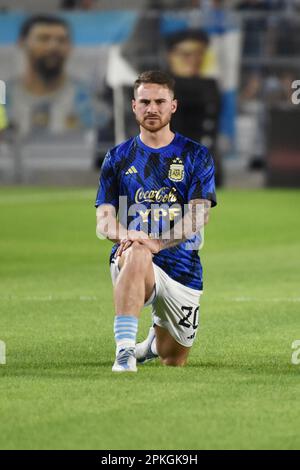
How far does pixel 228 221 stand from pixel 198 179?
1468cm

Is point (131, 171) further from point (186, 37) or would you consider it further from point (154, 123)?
point (186, 37)

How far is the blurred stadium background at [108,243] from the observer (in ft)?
23.4

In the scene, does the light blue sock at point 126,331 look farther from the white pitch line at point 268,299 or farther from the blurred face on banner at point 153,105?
the white pitch line at point 268,299

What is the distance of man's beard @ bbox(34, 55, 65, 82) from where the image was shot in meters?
34.0

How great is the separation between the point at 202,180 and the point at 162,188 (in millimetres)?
261

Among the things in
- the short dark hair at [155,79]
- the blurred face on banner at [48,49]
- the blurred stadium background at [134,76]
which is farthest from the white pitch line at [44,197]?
the short dark hair at [155,79]

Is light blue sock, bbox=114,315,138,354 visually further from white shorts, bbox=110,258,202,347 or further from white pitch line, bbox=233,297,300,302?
white pitch line, bbox=233,297,300,302

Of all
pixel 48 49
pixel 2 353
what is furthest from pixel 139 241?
pixel 48 49

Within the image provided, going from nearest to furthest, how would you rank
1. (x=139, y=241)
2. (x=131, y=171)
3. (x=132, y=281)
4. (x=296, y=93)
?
1. (x=132, y=281)
2. (x=139, y=241)
3. (x=131, y=171)
4. (x=296, y=93)

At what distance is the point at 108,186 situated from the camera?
29.1ft

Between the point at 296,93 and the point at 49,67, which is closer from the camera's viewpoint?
the point at 296,93

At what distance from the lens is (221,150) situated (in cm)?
3203

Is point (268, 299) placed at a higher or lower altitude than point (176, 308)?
lower

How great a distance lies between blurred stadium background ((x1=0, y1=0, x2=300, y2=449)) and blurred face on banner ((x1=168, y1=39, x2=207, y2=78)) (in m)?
0.04
